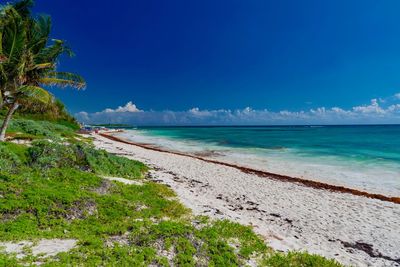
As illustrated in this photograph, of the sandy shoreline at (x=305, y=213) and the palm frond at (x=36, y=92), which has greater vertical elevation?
the palm frond at (x=36, y=92)

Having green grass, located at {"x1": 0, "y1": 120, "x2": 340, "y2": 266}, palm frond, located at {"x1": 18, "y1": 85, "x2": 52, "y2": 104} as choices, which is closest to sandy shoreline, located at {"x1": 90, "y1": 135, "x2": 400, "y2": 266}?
green grass, located at {"x1": 0, "y1": 120, "x2": 340, "y2": 266}

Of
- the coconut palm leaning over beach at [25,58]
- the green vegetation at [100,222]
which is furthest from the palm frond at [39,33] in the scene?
the green vegetation at [100,222]

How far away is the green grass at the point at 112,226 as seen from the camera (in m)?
5.66

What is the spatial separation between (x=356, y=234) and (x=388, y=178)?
13.3 m

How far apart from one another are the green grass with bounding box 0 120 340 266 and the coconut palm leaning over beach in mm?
5357

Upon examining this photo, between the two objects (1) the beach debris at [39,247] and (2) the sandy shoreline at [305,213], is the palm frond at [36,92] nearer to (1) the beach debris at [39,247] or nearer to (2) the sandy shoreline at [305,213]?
(2) the sandy shoreline at [305,213]

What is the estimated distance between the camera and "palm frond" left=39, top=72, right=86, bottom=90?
16.2m

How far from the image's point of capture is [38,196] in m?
7.70

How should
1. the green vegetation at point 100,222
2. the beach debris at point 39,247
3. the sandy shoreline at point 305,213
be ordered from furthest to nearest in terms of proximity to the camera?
1. the sandy shoreline at point 305,213
2. the green vegetation at point 100,222
3. the beach debris at point 39,247

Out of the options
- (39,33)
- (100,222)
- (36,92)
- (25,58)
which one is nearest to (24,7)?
(39,33)

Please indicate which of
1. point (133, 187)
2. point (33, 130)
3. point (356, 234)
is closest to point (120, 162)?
point (133, 187)

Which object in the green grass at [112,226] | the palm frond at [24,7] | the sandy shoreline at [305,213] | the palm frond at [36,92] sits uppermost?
the palm frond at [24,7]

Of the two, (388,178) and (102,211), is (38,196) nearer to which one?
(102,211)

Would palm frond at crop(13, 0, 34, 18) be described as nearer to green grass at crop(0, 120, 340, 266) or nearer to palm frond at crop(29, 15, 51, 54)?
palm frond at crop(29, 15, 51, 54)
